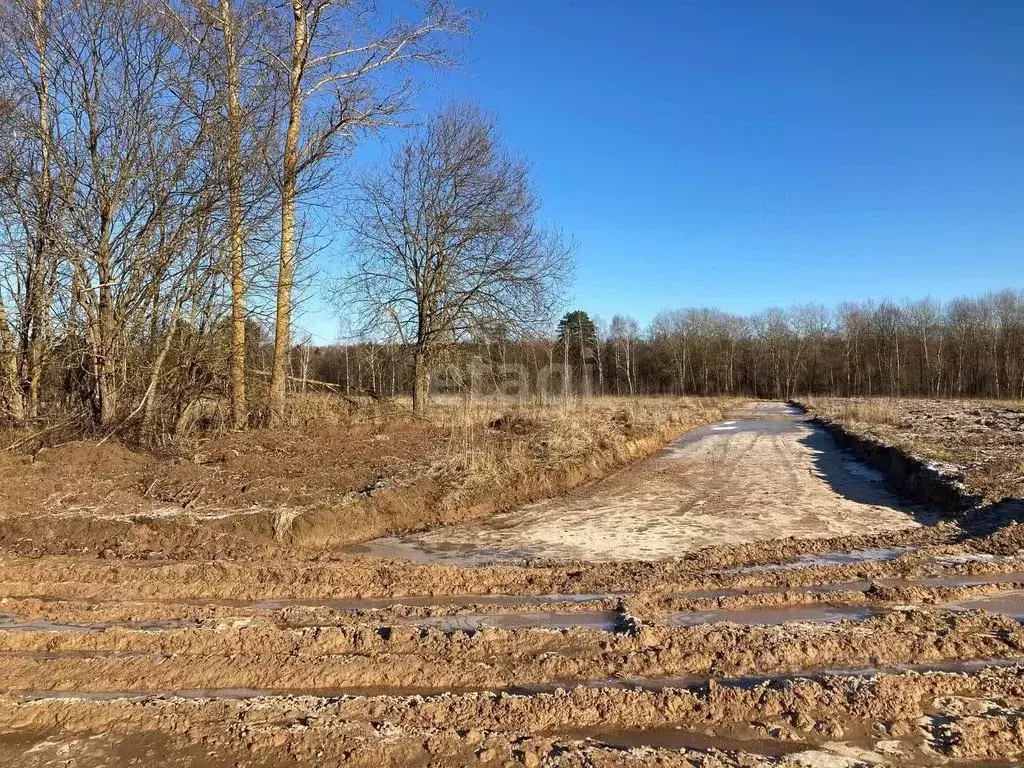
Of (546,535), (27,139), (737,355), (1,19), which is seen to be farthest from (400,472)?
(737,355)

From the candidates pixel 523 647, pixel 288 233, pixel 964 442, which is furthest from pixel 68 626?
pixel 964 442

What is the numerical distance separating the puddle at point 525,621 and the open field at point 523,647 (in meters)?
0.03

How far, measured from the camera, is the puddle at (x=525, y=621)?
4.80 metres

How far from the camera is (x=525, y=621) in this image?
496 centimetres

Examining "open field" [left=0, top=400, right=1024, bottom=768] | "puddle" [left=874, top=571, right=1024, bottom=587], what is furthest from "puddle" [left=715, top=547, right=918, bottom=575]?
"puddle" [left=874, top=571, right=1024, bottom=587]

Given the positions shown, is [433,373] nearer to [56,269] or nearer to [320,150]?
[320,150]

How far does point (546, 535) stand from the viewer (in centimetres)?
827

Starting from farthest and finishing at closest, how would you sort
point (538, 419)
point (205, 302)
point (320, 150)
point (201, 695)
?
point (538, 419), point (320, 150), point (205, 302), point (201, 695)

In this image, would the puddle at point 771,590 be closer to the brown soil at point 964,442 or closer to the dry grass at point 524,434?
the brown soil at point 964,442

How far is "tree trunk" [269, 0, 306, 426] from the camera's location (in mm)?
13461

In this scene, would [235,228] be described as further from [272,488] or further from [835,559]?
[835,559]

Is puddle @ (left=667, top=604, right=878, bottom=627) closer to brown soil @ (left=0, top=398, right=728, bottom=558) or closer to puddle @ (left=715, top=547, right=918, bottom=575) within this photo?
puddle @ (left=715, top=547, right=918, bottom=575)

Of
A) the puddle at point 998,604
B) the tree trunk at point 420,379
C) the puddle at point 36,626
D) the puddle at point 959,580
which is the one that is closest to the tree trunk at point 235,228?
the tree trunk at point 420,379

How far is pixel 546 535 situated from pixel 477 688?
451cm
